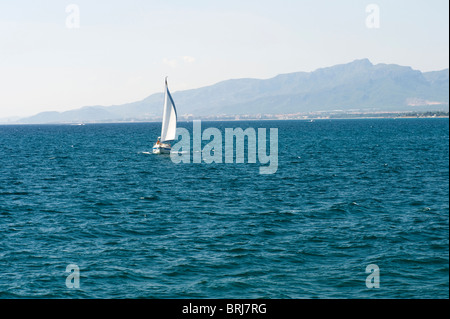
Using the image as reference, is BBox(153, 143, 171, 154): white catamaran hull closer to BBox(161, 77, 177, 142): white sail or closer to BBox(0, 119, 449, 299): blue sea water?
BBox(161, 77, 177, 142): white sail

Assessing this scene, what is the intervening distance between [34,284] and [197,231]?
13.0 m

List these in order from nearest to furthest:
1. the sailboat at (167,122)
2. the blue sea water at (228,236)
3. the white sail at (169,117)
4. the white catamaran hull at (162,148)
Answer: the blue sea water at (228,236) < the sailboat at (167,122) < the white sail at (169,117) < the white catamaran hull at (162,148)

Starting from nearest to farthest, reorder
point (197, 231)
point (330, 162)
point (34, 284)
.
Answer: point (34, 284) < point (197, 231) < point (330, 162)

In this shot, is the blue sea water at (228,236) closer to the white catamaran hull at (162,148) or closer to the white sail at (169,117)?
the white sail at (169,117)

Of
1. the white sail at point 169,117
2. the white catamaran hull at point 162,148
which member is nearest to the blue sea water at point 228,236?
the white sail at point 169,117

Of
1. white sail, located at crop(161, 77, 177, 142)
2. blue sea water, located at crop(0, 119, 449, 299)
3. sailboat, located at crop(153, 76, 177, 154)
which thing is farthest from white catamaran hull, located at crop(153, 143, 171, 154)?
blue sea water, located at crop(0, 119, 449, 299)

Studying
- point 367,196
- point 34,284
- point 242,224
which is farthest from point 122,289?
point 367,196

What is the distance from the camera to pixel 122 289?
24016mm

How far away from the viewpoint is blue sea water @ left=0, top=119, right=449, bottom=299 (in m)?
24.4

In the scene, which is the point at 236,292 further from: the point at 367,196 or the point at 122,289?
the point at 367,196

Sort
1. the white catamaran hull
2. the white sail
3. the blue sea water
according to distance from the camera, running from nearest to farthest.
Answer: the blue sea water, the white sail, the white catamaran hull

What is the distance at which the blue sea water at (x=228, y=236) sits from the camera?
960 inches
